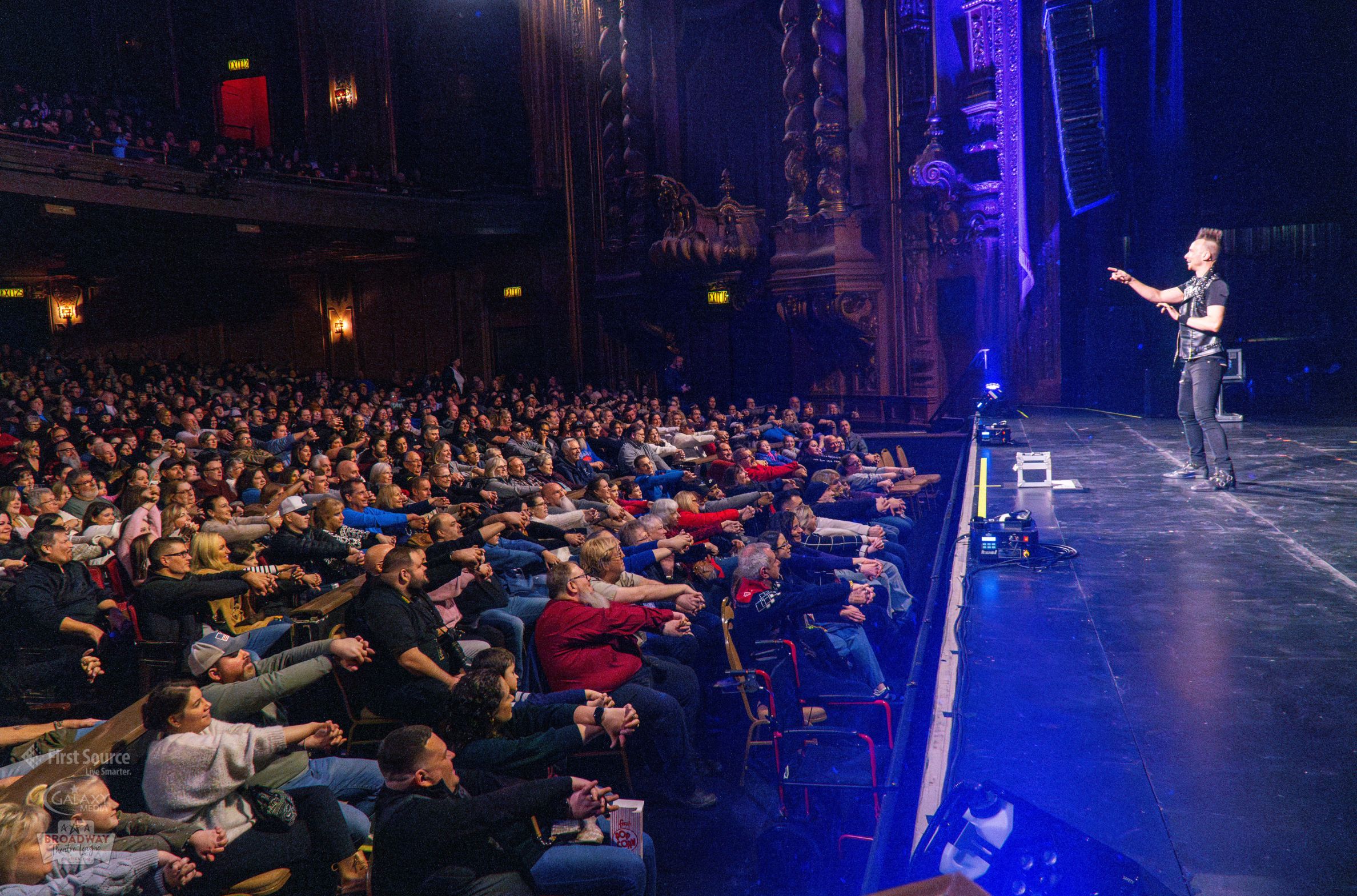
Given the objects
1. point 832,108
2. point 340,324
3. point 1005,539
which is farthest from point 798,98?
point 1005,539

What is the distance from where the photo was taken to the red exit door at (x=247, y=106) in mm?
20797

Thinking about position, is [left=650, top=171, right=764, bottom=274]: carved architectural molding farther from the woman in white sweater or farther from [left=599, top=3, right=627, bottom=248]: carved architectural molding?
the woman in white sweater

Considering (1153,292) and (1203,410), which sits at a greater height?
(1153,292)

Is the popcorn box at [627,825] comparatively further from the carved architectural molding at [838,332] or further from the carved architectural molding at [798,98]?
the carved architectural molding at [798,98]

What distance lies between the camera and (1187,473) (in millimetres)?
5477

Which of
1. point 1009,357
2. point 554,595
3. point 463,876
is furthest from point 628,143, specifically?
point 463,876

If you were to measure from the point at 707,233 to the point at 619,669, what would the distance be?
12.7m

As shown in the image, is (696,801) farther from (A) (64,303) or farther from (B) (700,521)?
(A) (64,303)

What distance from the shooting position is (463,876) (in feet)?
7.49

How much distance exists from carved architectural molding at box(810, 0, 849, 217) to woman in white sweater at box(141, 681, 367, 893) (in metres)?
12.7

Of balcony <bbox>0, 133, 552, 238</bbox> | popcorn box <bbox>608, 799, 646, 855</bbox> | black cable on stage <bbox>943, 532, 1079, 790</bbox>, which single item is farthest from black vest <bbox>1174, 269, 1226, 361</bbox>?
balcony <bbox>0, 133, 552, 238</bbox>

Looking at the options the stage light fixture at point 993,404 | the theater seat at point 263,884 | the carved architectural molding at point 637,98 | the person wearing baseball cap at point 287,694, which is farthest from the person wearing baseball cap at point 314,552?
the carved architectural molding at point 637,98

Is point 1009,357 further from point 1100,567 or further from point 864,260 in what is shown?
point 1100,567

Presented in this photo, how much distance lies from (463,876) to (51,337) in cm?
2026
